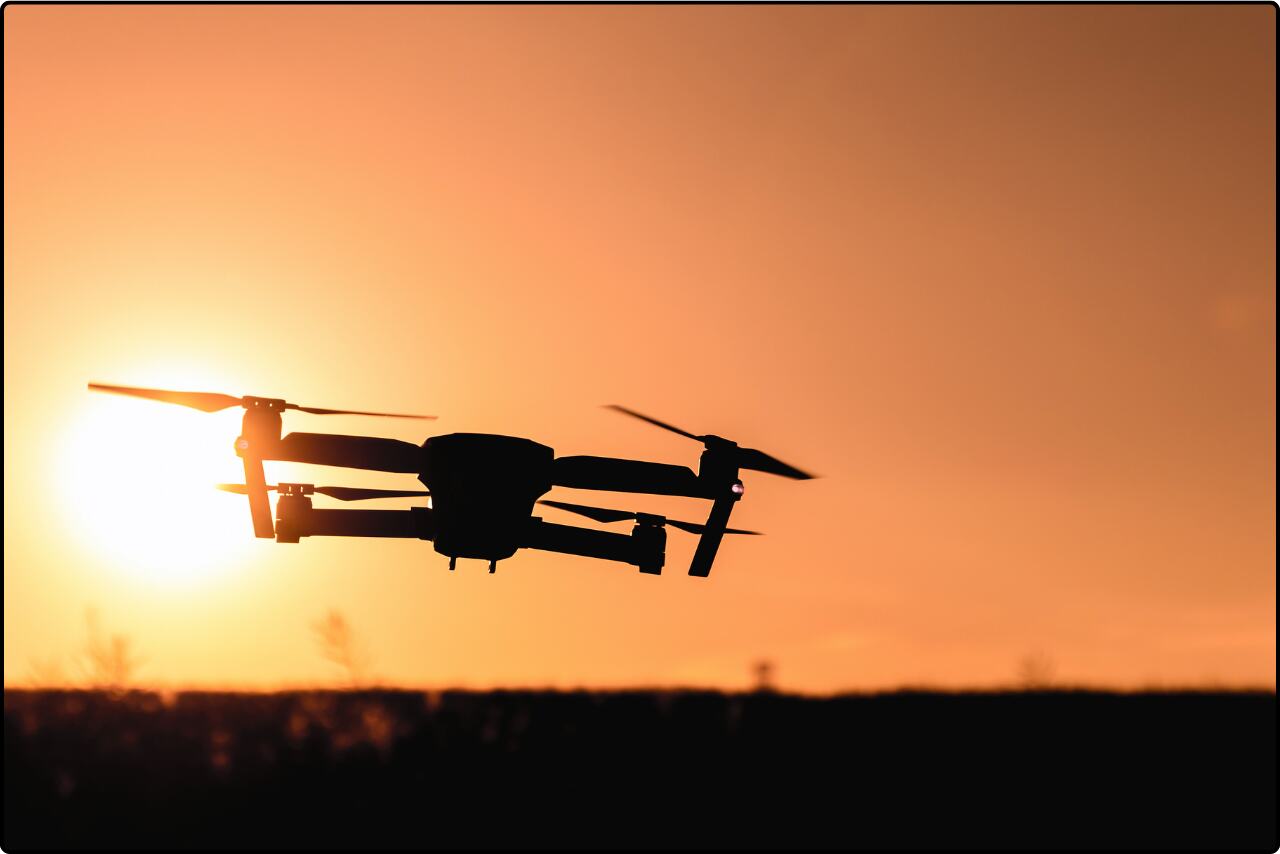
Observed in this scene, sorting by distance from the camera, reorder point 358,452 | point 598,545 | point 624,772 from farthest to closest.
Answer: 1. point 624,772
2. point 598,545
3. point 358,452

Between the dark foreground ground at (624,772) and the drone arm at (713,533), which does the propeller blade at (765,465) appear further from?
the dark foreground ground at (624,772)

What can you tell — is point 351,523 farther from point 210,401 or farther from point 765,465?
point 765,465

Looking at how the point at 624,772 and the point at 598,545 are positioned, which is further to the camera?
the point at 624,772

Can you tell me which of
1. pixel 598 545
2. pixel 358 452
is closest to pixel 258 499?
pixel 358 452

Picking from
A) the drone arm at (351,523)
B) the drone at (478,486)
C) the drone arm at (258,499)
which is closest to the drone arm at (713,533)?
the drone at (478,486)

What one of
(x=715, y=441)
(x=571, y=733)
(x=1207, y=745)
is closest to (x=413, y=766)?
(x=571, y=733)

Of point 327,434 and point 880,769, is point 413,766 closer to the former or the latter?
point 327,434
